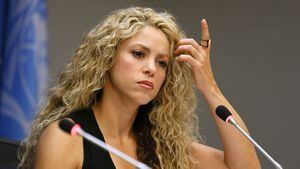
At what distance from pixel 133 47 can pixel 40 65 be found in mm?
578

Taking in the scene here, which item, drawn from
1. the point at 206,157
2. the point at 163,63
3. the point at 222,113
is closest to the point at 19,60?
the point at 163,63

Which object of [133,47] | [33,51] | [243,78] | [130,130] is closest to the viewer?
[133,47]

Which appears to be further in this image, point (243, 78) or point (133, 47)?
point (243, 78)

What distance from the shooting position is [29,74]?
2223 millimetres

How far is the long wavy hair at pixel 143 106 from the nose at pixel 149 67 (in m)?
0.11

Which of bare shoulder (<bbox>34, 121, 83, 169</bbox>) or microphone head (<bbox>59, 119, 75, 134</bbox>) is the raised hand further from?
microphone head (<bbox>59, 119, 75, 134</bbox>)

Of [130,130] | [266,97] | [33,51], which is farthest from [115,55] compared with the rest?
[266,97]

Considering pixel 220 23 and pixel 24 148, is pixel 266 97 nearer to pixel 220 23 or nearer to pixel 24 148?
pixel 220 23

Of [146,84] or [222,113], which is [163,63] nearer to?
[146,84]

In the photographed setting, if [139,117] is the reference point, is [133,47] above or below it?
above

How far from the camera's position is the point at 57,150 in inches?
63.0

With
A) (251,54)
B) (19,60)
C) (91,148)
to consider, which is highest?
(19,60)

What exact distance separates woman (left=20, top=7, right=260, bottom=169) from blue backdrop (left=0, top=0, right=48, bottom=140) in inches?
13.7

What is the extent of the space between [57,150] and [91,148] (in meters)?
0.15
